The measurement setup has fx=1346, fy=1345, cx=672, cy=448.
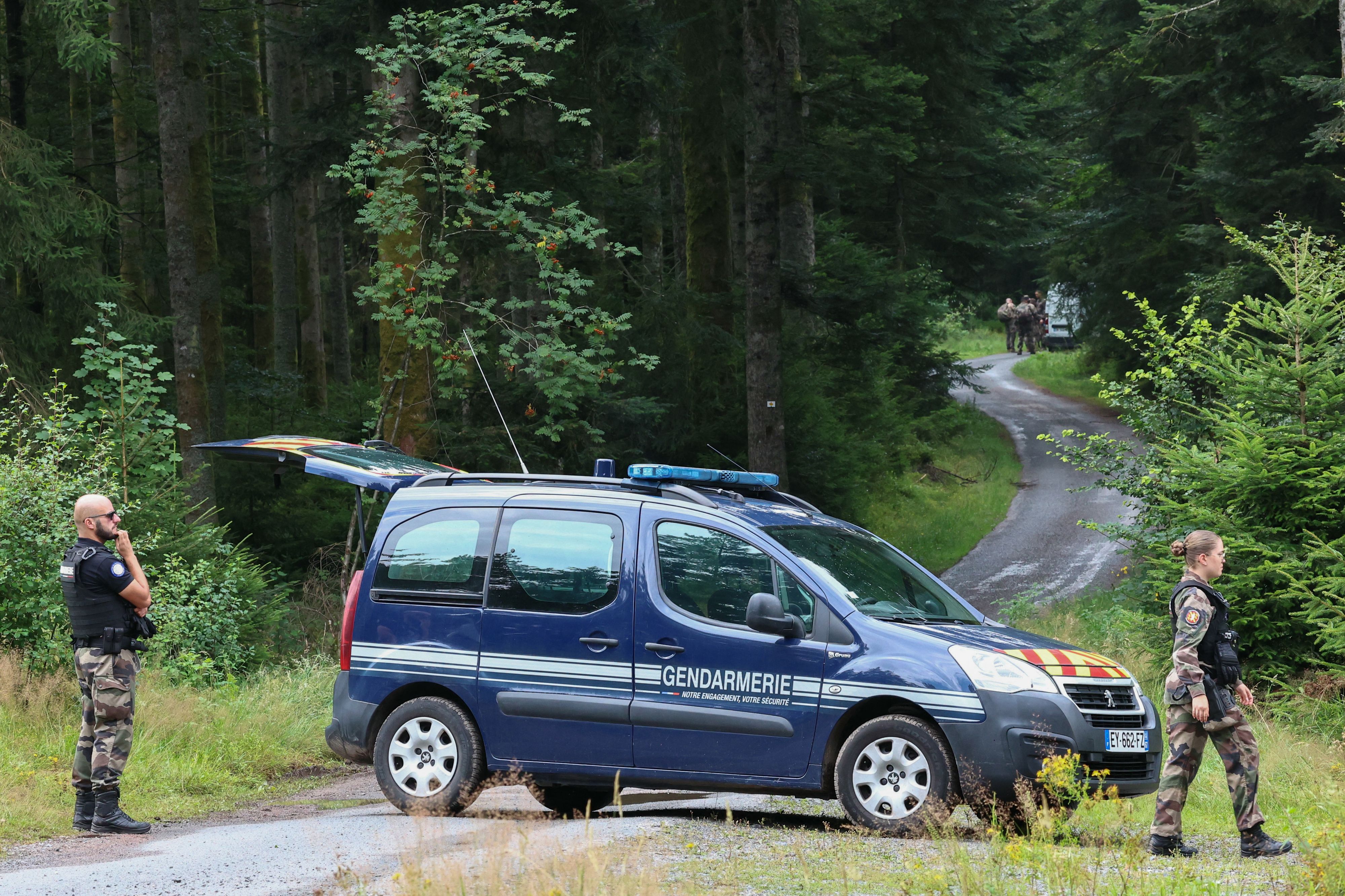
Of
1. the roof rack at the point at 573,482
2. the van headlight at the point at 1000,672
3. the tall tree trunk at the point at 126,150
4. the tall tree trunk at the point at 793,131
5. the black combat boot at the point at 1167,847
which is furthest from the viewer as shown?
the tall tree trunk at the point at 793,131

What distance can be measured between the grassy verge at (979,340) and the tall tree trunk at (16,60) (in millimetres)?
39444

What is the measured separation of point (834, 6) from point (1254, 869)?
2308 centimetres

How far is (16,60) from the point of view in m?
20.3

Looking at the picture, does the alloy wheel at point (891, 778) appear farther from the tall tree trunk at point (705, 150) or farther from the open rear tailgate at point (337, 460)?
the tall tree trunk at point (705, 150)

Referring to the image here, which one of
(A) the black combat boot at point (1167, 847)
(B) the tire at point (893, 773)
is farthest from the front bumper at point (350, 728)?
(A) the black combat boot at point (1167, 847)

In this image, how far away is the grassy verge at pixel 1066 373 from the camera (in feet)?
137

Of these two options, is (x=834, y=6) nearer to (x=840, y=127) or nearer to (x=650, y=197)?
(x=840, y=127)

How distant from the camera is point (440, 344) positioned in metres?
15.9

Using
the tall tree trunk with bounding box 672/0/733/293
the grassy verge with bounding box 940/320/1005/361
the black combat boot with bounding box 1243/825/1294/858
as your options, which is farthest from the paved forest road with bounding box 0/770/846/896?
the grassy verge with bounding box 940/320/1005/361

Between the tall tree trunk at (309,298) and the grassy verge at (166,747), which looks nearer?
the grassy verge at (166,747)

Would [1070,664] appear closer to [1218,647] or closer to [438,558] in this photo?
[1218,647]

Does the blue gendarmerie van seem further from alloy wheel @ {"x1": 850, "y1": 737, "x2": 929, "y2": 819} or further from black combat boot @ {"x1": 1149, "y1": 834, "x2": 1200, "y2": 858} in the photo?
black combat boot @ {"x1": 1149, "y1": 834, "x2": 1200, "y2": 858}

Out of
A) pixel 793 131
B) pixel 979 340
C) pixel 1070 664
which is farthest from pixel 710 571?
pixel 979 340

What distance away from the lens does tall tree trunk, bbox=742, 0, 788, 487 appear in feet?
63.4
